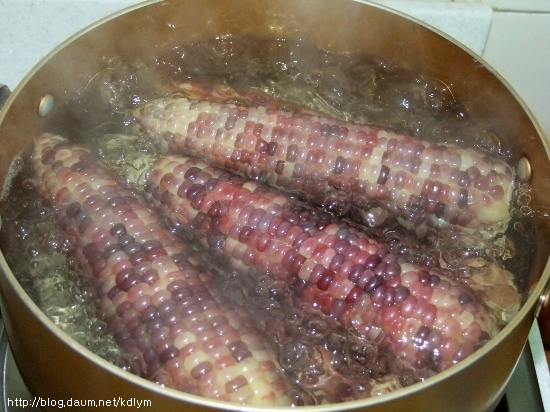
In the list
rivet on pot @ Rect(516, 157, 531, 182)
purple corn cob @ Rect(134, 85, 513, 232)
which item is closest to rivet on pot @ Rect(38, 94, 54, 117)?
purple corn cob @ Rect(134, 85, 513, 232)

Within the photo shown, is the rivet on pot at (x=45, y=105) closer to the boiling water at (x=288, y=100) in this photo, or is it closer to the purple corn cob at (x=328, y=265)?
the boiling water at (x=288, y=100)

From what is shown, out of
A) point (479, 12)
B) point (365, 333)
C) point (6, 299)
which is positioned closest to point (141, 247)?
point (6, 299)

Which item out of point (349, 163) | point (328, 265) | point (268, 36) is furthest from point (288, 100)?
point (328, 265)

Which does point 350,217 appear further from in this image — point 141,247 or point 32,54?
point 32,54

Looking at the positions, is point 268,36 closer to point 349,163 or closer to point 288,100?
point 288,100

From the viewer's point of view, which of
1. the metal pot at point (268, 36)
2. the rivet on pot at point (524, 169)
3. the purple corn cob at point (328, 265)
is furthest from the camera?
the rivet on pot at point (524, 169)

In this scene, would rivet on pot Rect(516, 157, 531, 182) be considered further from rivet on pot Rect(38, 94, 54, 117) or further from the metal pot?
rivet on pot Rect(38, 94, 54, 117)

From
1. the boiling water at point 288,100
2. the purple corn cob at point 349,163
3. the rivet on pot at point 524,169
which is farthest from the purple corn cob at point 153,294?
→ the rivet on pot at point 524,169
